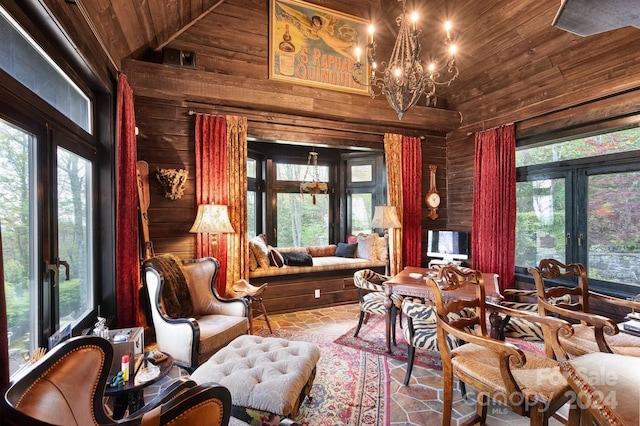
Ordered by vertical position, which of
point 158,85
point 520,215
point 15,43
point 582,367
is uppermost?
point 158,85

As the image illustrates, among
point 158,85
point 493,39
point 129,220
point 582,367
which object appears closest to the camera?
point 582,367

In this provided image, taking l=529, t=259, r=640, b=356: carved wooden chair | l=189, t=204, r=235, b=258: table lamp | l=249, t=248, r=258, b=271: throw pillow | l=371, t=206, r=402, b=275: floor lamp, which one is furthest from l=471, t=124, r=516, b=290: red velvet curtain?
l=189, t=204, r=235, b=258: table lamp

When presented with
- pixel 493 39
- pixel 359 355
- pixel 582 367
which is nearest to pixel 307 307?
pixel 359 355

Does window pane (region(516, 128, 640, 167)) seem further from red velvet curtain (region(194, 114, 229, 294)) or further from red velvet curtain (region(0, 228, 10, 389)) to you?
red velvet curtain (region(0, 228, 10, 389))

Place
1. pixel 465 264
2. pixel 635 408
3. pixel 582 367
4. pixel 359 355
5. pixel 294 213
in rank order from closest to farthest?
1. pixel 635 408
2. pixel 582 367
3. pixel 359 355
4. pixel 465 264
5. pixel 294 213

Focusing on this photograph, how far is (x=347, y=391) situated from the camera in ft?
7.88

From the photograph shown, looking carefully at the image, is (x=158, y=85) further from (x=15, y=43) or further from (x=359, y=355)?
(x=359, y=355)

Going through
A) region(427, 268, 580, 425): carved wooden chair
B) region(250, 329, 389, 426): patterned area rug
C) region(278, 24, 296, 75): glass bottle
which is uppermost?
region(278, 24, 296, 75): glass bottle

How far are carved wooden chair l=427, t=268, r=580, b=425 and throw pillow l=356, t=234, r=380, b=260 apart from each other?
9.57ft

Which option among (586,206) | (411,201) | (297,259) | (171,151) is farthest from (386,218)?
(171,151)

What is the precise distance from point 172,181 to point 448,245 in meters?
4.09

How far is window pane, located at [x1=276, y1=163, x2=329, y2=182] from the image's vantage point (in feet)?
18.9

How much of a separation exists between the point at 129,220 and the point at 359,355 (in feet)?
8.28

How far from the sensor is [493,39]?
3994 millimetres
